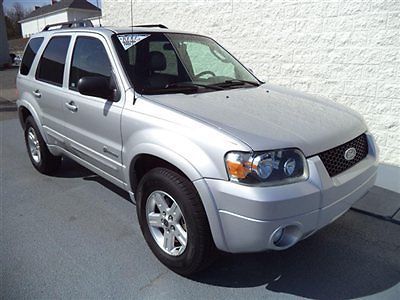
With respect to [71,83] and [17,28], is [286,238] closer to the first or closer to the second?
[71,83]

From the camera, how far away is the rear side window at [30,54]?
477cm

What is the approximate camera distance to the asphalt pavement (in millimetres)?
2684

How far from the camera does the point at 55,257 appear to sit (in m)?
3.09

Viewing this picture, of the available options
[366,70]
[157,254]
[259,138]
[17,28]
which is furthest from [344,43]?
[17,28]

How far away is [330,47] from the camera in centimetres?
536

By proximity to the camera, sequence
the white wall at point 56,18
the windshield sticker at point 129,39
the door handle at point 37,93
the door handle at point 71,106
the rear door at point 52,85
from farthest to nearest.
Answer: the white wall at point 56,18 < the door handle at point 37,93 < the rear door at point 52,85 < the door handle at point 71,106 < the windshield sticker at point 129,39

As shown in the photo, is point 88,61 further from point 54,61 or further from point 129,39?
point 54,61

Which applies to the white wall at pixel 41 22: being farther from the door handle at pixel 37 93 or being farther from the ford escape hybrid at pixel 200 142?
the ford escape hybrid at pixel 200 142

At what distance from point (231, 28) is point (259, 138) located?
4755 millimetres

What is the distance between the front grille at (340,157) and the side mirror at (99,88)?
5.79 feet

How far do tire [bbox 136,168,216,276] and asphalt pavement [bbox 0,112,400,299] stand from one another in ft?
0.52

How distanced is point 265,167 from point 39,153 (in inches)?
145

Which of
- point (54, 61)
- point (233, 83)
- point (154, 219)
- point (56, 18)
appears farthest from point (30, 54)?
point (56, 18)

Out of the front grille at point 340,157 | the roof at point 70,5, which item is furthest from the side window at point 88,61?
the roof at point 70,5
